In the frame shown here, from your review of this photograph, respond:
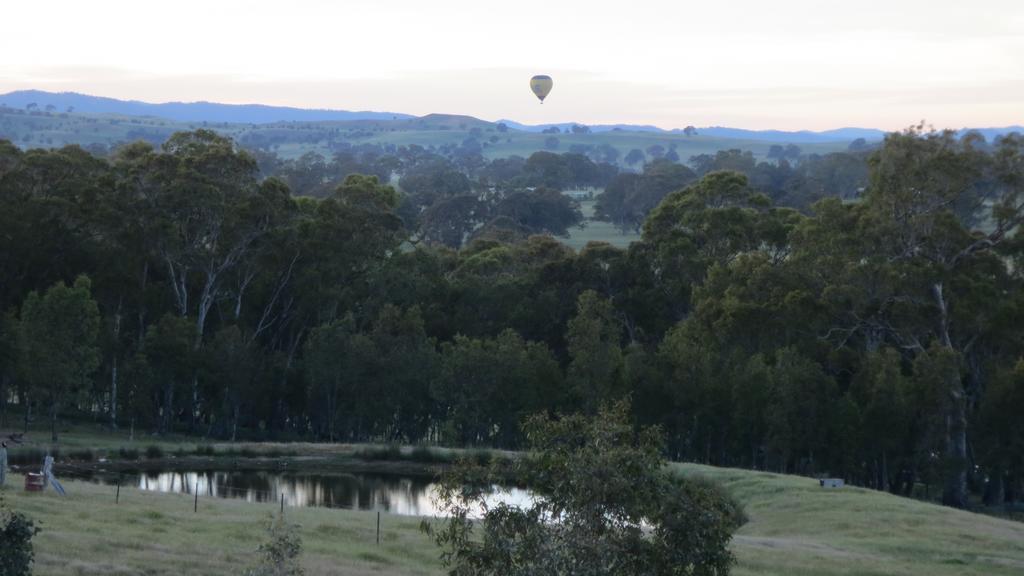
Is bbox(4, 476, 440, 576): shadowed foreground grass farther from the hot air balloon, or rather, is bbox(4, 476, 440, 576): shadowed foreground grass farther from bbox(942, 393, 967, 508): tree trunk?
the hot air balloon

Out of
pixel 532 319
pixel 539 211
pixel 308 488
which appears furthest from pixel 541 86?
pixel 308 488

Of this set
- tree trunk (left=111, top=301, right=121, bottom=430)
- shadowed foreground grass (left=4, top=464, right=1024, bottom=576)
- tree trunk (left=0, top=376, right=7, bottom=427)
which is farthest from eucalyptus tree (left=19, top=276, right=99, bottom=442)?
shadowed foreground grass (left=4, top=464, right=1024, bottom=576)

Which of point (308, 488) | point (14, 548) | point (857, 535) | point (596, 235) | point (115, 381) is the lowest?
point (308, 488)

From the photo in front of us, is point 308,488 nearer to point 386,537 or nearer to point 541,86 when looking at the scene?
point 386,537

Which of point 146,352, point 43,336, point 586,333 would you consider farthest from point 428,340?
point 43,336

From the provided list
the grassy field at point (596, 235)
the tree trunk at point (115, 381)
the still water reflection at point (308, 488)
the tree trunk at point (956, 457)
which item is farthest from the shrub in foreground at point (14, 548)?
the grassy field at point (596, 235)

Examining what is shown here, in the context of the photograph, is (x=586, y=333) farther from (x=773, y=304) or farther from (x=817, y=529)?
(x=817, y=529)

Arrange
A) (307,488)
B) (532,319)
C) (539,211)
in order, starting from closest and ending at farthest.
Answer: (307,488), (532,319), (539,211)
